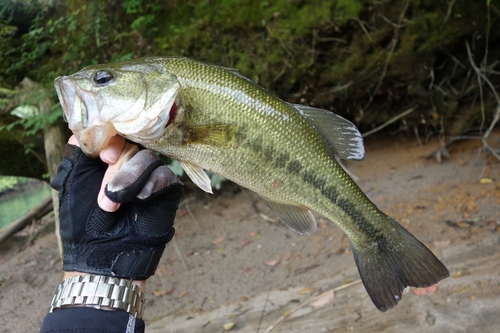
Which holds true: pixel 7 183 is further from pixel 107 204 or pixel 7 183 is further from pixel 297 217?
pixel 297 217

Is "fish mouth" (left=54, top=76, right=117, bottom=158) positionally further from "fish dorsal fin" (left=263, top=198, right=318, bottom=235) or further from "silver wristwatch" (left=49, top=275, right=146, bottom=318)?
"fish dorsal fin" (left=263, top=198, right=318, bottom=235)

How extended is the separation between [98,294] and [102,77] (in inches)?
44.2

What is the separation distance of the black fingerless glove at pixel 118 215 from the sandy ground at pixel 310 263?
85.8 inches

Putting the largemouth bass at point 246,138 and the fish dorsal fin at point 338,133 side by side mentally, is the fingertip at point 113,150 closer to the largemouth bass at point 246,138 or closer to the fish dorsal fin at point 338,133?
the largemouth bass at point 246,138

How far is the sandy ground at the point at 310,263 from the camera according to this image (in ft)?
11.8

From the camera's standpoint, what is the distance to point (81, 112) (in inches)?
73.6

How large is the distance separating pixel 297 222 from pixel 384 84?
430 centimetres

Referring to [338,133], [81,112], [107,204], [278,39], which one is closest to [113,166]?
[107,204]

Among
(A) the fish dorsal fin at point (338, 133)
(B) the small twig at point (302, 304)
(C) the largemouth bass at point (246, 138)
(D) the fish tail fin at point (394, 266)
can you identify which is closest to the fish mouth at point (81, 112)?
(C) the largemouth bass at point (246, 138)

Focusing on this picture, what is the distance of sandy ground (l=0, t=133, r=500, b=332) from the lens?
11.8 feet

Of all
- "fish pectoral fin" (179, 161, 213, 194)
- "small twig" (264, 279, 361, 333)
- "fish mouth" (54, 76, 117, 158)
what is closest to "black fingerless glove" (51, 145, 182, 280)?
"fish pectoral fin" (179, 161, 213, 194)

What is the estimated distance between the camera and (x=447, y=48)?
5.54 meters

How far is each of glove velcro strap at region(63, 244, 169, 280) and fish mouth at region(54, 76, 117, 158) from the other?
1.92 feet

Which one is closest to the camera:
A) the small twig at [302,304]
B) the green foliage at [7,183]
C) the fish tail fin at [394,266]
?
the fish tail fin at [394,266]
